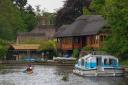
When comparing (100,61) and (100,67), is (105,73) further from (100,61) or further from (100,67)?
(100,61)

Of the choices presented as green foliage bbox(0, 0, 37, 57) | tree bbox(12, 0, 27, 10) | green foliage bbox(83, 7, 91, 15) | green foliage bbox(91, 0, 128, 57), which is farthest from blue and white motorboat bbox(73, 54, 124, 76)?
tree bbox(12, 0, 27, 10)

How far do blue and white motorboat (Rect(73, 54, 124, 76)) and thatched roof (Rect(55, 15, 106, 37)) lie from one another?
2765 cm

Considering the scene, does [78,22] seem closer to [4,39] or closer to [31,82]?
[4,39]

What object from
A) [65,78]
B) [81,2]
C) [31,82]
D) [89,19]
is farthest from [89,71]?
[81,2]

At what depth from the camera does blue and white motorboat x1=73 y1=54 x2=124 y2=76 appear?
75.5 metres

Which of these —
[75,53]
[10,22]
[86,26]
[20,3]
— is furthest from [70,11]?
[20,3]

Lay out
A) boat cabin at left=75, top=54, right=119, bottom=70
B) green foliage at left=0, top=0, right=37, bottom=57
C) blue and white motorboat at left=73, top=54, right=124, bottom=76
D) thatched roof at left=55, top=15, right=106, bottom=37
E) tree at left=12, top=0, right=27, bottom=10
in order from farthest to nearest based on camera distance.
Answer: tree at left=12, top=0, right=27, bottom=10
green foliage at left=0, top=0, right=37, bottom=57
thatched roof at left=55, top=15, right=106, bottom=37
boat cabin at left=75, top=54, right=119, bottom=70
blue and white motorboat at left=73, top=54, right=124, bottom=76

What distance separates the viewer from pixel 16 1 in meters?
194

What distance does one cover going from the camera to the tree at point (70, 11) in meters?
140

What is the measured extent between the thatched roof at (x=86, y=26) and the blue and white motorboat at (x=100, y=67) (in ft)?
90.7

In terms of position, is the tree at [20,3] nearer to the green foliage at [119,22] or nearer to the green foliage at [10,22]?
the green foliage at [10,22]

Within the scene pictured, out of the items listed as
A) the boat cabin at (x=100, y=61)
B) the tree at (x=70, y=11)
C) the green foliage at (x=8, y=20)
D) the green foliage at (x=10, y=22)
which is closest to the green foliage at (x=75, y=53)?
the green foliage at (x=10, y=22)

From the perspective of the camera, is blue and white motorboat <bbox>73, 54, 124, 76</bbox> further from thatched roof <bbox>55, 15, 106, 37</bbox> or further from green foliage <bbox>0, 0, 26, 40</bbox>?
green foliage <bbox>0, 0, 26, 40</bbox>

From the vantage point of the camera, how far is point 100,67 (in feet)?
250
